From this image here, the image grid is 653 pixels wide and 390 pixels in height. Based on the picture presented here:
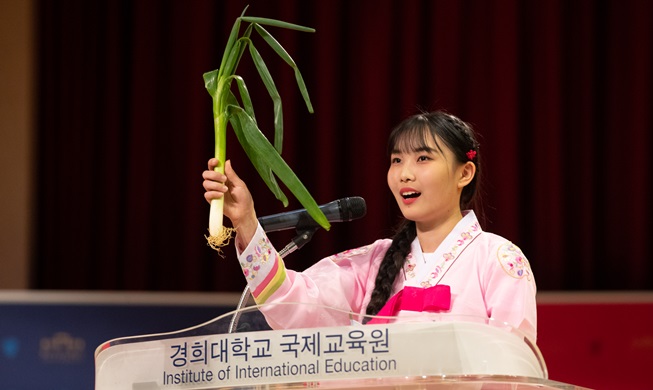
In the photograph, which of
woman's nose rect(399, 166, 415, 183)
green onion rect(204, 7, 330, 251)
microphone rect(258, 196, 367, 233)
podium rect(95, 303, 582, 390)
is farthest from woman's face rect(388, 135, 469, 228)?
podium rect(95, 303, 582, 390)

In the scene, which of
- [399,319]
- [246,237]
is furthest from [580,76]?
[399,319]

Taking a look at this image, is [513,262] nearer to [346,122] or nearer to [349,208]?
[349,208]

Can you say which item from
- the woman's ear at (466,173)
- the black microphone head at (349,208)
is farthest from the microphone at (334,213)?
the woman's ear at (466,173)

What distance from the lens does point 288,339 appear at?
4.33ft

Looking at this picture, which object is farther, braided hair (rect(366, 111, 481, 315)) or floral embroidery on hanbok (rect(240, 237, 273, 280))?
braided hair (rect(366, 111, 481, 315))

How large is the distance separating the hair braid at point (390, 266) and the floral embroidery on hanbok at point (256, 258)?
0.24 metres

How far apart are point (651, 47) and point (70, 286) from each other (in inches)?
97.9

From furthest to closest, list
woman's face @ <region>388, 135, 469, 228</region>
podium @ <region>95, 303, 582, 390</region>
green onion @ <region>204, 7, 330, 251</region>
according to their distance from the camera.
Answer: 1. woman's face @ <region>388, 135, 469, 228</region>
2. green onion @ <region>204, 7, 330, 251</region>
3. podium @ <region>95, 303, 582, 390</region>

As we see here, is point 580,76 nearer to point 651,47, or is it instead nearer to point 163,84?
point 651,47

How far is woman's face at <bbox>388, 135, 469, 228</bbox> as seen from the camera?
1803mm

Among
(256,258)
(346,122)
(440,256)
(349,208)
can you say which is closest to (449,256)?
(440,256)

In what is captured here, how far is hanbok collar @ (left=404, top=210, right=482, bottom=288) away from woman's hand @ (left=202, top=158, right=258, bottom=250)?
12.6 inches

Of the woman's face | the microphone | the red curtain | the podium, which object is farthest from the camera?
the red curtain

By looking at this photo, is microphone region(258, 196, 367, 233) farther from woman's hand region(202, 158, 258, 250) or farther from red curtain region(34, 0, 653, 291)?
red curtain region(34, 0, 653, 291)
